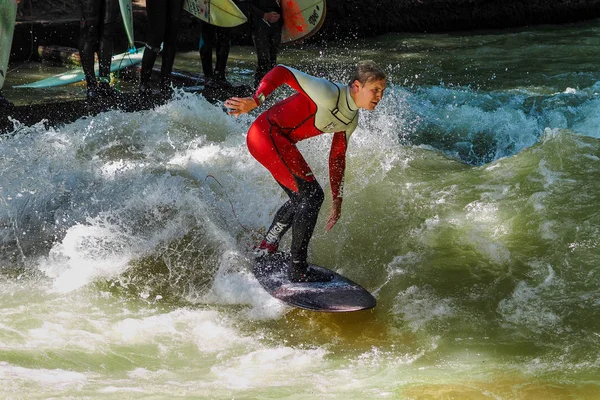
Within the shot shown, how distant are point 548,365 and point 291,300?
1.54m

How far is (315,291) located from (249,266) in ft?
2.28

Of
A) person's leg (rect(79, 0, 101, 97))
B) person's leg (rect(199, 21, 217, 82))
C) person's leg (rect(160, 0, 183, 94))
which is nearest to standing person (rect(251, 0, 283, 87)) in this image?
person's leg (rect(199, 21, 217, 82))

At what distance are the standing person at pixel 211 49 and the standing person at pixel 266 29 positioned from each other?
1.10ft

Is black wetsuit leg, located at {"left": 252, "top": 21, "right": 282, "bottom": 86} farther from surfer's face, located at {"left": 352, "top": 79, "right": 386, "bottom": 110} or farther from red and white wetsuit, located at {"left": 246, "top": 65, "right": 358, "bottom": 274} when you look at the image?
surfer's face, located at {"left": 352, "top": 79, "right": 386, "bottom": 110}

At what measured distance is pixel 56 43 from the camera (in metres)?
11.7

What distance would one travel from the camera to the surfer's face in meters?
4.73

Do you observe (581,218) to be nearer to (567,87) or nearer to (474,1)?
(567,87)

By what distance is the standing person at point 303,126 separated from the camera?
479 cm

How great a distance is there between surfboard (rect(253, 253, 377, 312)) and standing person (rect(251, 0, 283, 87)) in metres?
3.95

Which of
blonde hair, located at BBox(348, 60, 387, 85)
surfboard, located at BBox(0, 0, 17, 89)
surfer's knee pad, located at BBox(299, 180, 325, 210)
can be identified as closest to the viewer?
blonde hair, located at BBox(348, 60, 387, 85)

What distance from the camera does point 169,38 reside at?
807cm

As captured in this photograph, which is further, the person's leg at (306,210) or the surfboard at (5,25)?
the surfboard at (5,25)

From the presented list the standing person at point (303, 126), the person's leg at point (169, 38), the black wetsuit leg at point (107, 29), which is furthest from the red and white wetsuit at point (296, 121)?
the person's leg at point (169, 38)

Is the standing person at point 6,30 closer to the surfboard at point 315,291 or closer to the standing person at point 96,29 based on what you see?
the standing person at point 96,29
